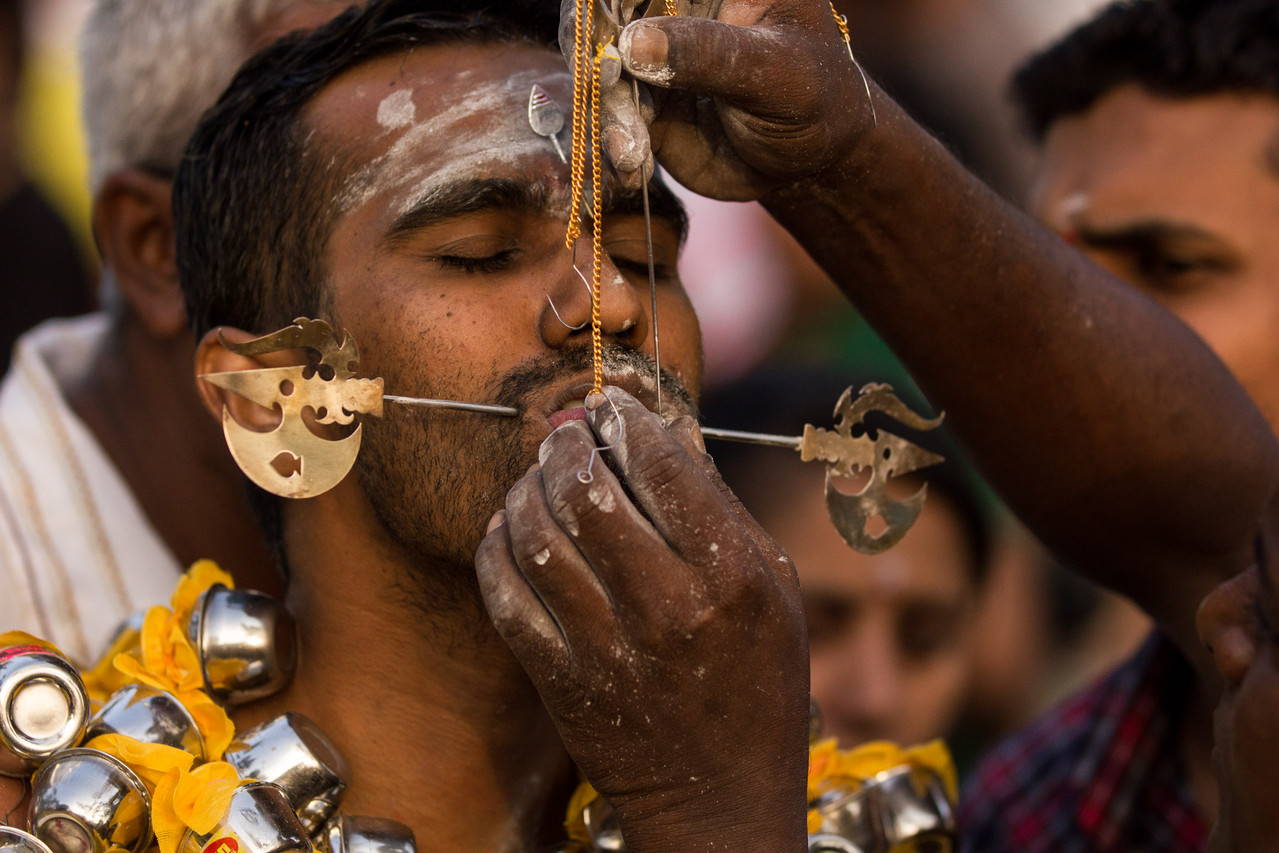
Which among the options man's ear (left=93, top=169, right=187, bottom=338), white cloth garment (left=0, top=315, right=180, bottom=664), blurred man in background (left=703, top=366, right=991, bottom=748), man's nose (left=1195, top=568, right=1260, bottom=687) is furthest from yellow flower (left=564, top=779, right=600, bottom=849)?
man's ear (left=93, top=169, right=187, bottom=338)

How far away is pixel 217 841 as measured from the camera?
2.24 metres

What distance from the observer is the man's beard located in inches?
93.3

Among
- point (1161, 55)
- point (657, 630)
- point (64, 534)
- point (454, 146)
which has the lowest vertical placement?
point (64, 534)

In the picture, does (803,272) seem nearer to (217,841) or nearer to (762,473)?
(762,473)

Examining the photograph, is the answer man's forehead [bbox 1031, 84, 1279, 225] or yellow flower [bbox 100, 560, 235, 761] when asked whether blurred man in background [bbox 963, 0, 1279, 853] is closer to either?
man's forehead [bbox 1031, 84, 1279, 225]

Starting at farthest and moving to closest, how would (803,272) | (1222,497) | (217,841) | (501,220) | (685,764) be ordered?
(803,272) → (1222,497) → (501,220) → (217,841) → (685,764)

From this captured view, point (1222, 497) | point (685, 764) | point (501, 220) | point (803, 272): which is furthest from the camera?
point (803, 272)

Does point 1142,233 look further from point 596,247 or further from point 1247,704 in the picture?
point 596,247

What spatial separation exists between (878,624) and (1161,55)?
Answer: 186cm

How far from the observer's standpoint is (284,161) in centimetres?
272

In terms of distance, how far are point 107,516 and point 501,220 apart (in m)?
1.85

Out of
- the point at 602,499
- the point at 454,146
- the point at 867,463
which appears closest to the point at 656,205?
the point at 454,146

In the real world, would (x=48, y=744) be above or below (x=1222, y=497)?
below

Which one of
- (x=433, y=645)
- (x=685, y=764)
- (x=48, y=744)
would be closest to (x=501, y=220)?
(x=433, y=645)
